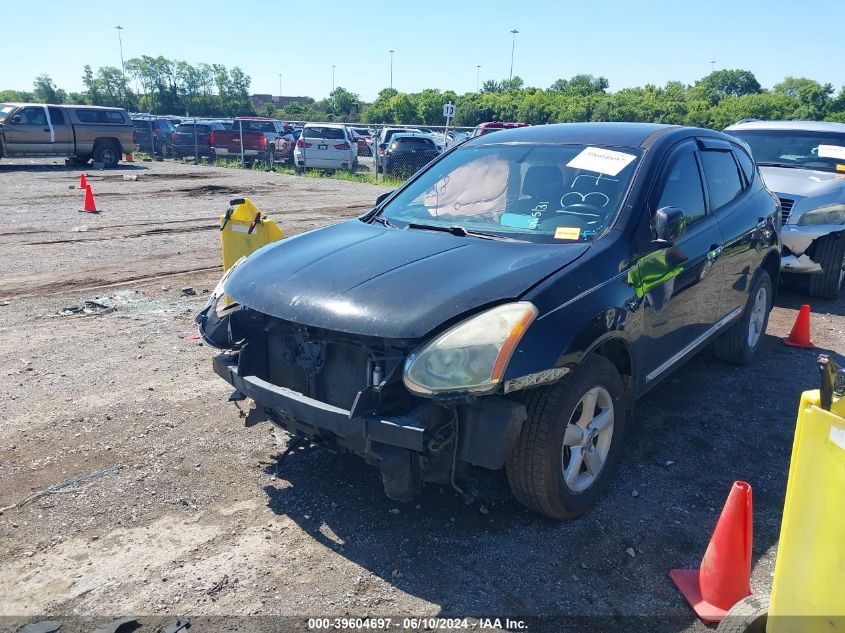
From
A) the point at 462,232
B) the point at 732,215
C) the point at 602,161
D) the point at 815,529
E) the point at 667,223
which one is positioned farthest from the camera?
the point at 732,215

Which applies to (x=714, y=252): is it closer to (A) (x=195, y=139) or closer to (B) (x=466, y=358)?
(B) (x=466, y=358)

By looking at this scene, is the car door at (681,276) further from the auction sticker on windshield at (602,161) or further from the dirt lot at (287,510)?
the dirt lot at (287,510)

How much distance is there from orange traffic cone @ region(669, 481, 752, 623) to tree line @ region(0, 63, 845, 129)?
4401cm

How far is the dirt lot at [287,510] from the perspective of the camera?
2.85 meters

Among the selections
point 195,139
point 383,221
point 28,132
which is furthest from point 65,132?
point 383,221

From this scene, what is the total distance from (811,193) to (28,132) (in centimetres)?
2175

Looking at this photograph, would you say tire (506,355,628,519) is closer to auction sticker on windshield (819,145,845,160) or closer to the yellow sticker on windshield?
the yellow sticker on windshield

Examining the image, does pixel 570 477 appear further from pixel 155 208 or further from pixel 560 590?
pixel 155 208

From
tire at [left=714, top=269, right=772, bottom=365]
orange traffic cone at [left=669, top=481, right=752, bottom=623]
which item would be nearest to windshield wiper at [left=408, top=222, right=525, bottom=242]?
orange traffic cone at [left=669, top=481, right=752, bottom=623]

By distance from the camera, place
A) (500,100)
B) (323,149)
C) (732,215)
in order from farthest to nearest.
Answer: (500,100) < (323,149) < (732,215)

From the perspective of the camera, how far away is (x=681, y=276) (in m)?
4.00

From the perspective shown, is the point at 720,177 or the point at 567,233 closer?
the point at 567,233

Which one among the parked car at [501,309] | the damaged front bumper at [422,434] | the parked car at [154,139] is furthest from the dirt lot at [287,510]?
the parked car at [154,139]

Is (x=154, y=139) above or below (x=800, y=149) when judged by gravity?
below
